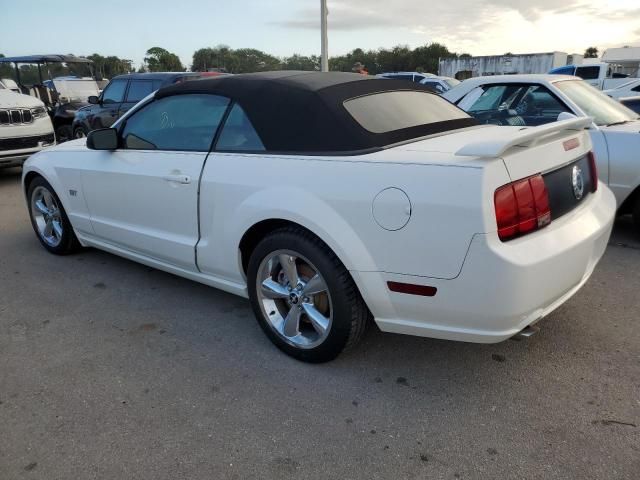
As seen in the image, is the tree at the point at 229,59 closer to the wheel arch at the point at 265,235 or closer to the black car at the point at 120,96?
the black car at the point at 120,96

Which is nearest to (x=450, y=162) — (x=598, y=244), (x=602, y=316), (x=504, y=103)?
(x=598, y=244)

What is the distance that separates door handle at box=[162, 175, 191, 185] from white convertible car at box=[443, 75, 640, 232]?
3.18 m

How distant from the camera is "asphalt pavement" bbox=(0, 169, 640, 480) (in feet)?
7.04

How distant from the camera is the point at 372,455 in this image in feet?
7.14

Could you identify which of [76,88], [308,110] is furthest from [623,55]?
[308,110]

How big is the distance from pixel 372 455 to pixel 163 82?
8.04m

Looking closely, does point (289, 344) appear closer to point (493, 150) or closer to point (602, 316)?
point (493, 150)

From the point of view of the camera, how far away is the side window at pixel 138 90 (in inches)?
356

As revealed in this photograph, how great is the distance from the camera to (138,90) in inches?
360

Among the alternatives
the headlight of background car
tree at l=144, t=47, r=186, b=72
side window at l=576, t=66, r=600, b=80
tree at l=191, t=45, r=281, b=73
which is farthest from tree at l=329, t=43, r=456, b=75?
the headlight of background car

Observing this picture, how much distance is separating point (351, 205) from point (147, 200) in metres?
1.71

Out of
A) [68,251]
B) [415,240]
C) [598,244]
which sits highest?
[415,240]

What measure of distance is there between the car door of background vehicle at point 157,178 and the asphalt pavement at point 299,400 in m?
0.54

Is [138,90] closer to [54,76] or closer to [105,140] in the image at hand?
[105,140]
